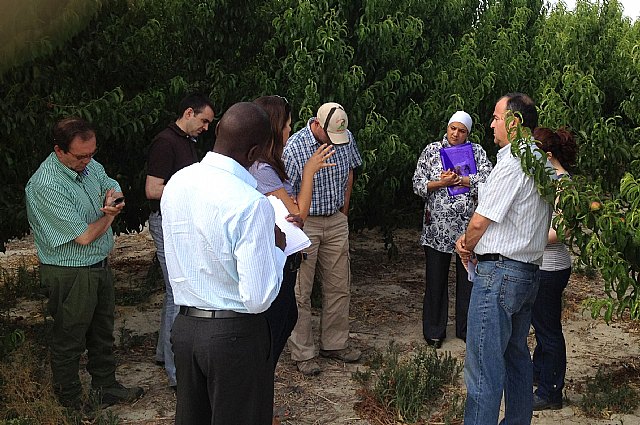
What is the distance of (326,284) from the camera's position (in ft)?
20.2

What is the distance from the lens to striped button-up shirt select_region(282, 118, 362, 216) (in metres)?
5.78

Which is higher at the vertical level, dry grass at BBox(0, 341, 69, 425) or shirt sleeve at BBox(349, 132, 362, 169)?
shirt sleeve at BBox(349, 132, 362, 169)

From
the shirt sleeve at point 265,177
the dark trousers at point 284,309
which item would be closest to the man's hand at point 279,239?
the dark trousers at point 284,309

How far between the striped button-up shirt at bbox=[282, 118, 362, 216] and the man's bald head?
8.18 ft

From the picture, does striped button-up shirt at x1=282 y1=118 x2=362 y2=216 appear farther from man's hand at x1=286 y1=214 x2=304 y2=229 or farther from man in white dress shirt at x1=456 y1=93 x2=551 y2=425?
man in white dress shirt at x1=456 y1=93 x2=551 y2=425

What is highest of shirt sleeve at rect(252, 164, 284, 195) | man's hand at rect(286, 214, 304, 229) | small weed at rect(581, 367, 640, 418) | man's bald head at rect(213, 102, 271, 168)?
man's bald head at rect(213, 102, 271, 168)

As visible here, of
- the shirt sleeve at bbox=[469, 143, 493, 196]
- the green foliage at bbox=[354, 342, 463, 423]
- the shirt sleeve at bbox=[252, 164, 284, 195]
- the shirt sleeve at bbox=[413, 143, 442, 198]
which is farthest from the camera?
the shirt sleeve at bbox=[413, 143, 442, 198]

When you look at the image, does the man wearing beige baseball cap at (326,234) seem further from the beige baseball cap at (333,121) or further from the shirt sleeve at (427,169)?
the shirt sleeve at (427,169)

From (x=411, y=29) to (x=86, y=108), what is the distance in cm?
339

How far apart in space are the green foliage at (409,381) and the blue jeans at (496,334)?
0.89m

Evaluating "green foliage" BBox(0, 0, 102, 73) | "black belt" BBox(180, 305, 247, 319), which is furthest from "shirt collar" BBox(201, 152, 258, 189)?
"green foliage" BBox(0, 0, 102, 73)

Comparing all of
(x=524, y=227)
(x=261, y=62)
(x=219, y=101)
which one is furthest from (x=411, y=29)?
(x=524, y=227)

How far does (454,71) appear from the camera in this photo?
8203 millimetres

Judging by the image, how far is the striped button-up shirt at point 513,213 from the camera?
13.1ft
